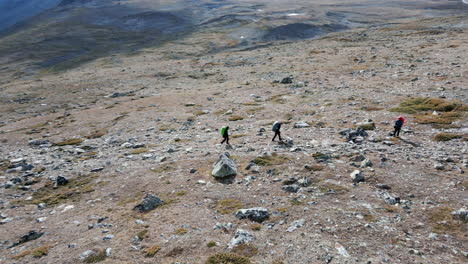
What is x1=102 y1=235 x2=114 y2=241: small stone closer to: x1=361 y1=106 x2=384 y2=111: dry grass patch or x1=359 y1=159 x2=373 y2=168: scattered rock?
x1=359 y1=159 x2=373 y2=168: scattered rock

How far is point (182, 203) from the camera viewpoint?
1497 cm

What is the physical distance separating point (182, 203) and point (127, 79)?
59033 millimetres

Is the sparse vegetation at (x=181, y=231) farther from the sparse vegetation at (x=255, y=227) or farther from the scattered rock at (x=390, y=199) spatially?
the scattered rock at (x=390, y=199)

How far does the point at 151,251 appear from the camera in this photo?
1141cm

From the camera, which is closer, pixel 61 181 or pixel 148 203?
pixel 148 203

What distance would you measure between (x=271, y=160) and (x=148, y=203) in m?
8.03

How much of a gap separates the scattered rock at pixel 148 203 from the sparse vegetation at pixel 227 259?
17.9ft

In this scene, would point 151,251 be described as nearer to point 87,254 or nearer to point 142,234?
point 142,234

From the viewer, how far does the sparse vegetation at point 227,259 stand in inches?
411

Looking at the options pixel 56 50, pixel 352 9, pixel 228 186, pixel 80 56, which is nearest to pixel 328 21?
pixel 352 9

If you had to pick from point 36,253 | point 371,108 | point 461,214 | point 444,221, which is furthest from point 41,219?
point 371,108

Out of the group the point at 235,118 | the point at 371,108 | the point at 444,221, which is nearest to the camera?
the point at 444,221

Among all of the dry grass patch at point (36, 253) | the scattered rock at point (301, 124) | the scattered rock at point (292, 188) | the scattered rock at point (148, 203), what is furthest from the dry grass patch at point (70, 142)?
the scattered rock at point (292, 188)

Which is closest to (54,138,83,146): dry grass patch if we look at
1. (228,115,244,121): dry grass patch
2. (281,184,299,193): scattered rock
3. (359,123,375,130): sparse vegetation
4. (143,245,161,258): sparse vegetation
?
(228,115,244,121): dry grass patch
